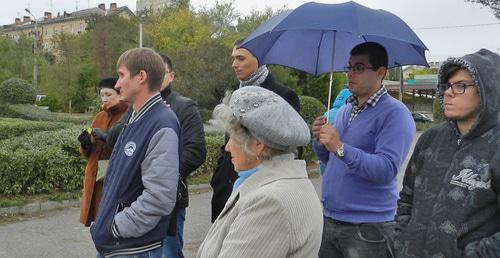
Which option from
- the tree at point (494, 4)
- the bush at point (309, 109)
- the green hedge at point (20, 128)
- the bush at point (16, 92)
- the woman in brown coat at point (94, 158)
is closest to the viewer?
the woman in brown coat at point (94, 158)

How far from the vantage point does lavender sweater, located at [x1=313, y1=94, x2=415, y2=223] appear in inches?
112

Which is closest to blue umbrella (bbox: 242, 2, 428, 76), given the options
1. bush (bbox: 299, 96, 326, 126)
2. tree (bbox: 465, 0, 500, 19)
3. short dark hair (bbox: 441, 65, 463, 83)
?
short dark hair (bbox: 441, 65, 463, 83)

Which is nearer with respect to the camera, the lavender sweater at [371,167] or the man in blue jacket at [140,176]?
the man in blue jacket at [140,176]

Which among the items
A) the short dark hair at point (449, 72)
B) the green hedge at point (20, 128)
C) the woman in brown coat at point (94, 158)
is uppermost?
the short dark hair at point (449, 72)

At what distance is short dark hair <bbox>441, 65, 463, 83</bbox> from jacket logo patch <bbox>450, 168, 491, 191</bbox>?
18.2 inches

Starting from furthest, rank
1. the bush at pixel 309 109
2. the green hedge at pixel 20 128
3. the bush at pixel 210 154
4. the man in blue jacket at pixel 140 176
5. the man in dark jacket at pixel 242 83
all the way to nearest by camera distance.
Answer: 1. the green hedge at pixel 20 128
2. the bush at pixel 309 109
3. the bush at pixel 210 154
4. the man in dark jacket at pixel 242 83
5. the man in blue jacket at pixel 140 176

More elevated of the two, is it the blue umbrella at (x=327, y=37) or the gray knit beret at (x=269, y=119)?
the blue umbrella at (x=327, y=37)

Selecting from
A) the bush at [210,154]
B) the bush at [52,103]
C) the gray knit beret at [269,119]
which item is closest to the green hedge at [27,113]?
the bush at [210,154]

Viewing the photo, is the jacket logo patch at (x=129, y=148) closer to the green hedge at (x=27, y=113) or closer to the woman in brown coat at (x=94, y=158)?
the woman in brown coat at (x=94, y=158)

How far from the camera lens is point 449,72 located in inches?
95.2

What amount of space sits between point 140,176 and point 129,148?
15 cm

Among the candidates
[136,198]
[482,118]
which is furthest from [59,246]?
[482,118]

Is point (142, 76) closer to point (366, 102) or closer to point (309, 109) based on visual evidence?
point (366, 102)

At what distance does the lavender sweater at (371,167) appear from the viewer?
284cm
